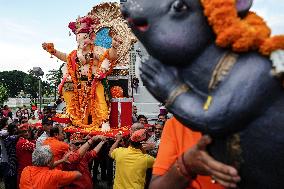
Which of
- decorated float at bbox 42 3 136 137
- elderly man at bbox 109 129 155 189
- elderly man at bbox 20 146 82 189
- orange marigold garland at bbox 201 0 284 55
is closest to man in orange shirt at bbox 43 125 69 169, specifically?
elderly man at bbox 20 146 82 189

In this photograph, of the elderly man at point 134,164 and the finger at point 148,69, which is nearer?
the finger at point 148,69

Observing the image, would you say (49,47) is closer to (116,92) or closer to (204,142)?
(116,92)

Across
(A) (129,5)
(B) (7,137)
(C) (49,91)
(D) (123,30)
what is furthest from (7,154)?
(C) (49,91)

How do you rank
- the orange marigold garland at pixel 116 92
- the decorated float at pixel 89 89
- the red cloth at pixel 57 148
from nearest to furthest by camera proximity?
1. the red cloth at pixel 57 148
2. the decorated float at pixel 89 89
3. the orange marigold garland at pixel 116 92

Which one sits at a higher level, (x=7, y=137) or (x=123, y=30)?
(x=123, y=30)

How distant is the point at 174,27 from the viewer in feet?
4.66

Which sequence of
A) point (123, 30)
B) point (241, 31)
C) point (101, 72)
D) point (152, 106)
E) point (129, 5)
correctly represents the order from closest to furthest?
point (241, 31)
point (129, 5)
point (101, 72)
point (123, 30)
point (152, 106)

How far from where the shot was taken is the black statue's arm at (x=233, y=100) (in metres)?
1.29

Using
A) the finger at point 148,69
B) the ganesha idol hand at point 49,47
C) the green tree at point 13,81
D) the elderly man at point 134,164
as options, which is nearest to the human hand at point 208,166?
the finger at point 148,69

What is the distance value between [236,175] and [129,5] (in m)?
0.72

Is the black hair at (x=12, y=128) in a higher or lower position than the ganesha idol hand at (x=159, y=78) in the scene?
lower

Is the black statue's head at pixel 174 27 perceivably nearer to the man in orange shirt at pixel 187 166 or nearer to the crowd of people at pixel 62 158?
the man in orange shirt at pixel 187 166

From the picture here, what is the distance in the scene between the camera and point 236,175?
138cm

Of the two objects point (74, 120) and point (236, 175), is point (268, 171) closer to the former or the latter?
point (236, 175)
